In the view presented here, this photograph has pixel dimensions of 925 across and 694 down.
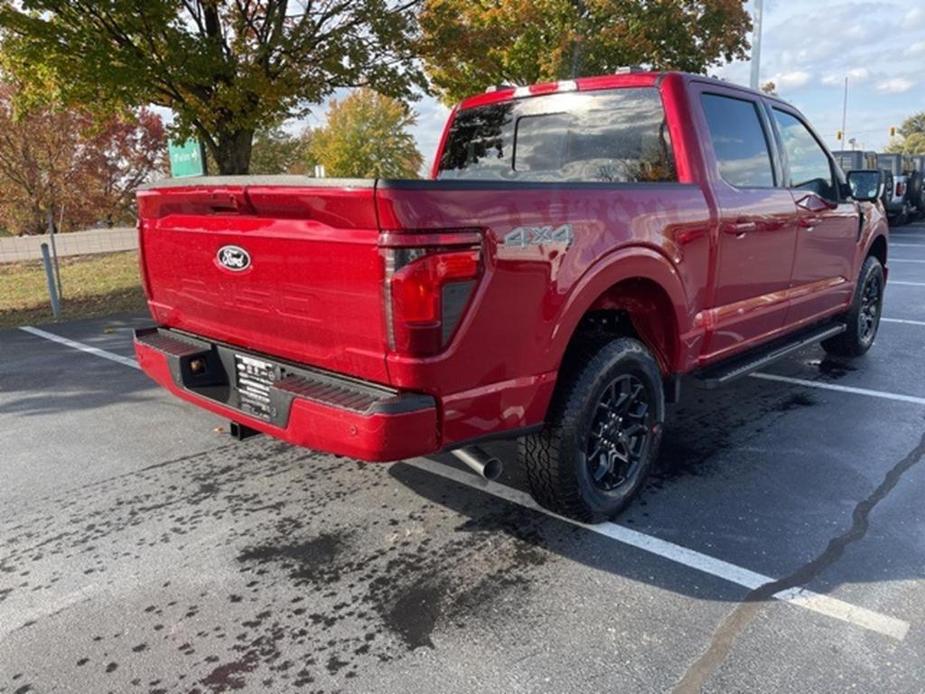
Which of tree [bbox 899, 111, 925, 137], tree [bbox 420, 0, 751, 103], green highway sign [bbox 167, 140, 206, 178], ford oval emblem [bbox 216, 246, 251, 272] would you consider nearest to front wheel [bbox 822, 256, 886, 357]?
ford oval emblem [bbox 216, 246, 251, 272]

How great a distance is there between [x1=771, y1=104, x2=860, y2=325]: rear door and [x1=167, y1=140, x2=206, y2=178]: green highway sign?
8354 millimetres

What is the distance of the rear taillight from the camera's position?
2.36 m

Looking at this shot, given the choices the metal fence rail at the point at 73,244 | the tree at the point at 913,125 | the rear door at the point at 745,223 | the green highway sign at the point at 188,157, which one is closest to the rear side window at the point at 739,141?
the rear door at the point at 745,223

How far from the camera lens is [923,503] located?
11.4 feet

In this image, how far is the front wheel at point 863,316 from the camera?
19.5ft

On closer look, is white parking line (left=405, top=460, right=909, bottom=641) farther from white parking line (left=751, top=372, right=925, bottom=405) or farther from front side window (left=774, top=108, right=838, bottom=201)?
white parking line (left=751, top=372, right=925, bottom=405)

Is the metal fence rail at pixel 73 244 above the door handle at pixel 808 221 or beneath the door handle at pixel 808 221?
beneath

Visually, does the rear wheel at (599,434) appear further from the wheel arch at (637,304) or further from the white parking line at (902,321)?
the white parking line at (902,321)

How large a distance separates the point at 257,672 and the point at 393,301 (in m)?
1.31

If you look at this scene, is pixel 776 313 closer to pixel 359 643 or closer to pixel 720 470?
pixel 720 470

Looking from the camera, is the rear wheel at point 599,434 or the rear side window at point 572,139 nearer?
the rear wheel at point 599,434

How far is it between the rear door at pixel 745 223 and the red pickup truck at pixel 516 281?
0.05ft

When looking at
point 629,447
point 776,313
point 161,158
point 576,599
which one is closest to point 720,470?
point 629,447

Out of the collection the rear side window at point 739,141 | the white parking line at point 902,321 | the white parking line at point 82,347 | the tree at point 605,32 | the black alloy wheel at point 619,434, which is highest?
the tree at point 605,32
